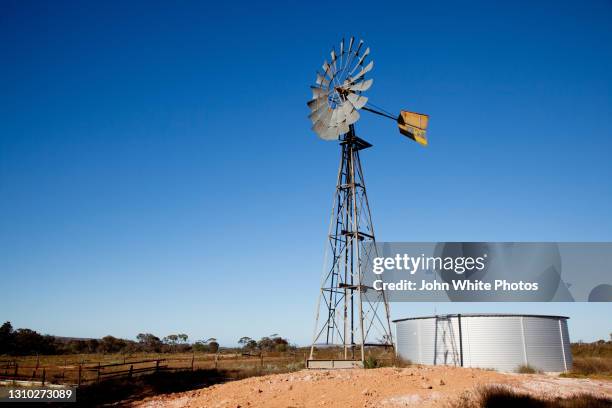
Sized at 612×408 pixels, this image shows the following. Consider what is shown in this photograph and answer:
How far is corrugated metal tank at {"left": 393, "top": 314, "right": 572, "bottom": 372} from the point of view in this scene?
103 feet

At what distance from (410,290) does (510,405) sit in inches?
705

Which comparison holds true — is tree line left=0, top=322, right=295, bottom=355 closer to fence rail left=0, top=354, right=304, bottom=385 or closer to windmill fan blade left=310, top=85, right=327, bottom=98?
fence rail left=0, top=354, right=304, bottom=385

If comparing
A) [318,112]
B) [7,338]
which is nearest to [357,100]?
[318,112]

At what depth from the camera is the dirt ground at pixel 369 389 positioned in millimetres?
16391

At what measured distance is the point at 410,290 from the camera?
105 feet

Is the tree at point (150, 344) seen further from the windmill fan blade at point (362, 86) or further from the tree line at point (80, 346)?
the windmill fan blade at point (362, 86)

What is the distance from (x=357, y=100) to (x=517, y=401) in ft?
59.4

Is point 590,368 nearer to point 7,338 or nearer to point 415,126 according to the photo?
point 415,126

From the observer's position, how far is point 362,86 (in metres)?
27.7

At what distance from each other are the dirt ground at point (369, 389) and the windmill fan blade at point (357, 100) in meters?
14.5

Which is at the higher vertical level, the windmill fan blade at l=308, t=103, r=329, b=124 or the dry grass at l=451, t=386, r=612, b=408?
the windmill fan blade at l=308, t=103, r=329, b=124

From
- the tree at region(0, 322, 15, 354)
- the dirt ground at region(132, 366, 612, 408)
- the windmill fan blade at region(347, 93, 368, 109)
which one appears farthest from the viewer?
the tree at region(0, 322, 15, 354)

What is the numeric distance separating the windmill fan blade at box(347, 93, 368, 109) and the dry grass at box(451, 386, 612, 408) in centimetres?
1685

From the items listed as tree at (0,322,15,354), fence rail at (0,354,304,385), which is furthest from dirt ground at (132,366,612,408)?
tree at (0,322,15,354)
